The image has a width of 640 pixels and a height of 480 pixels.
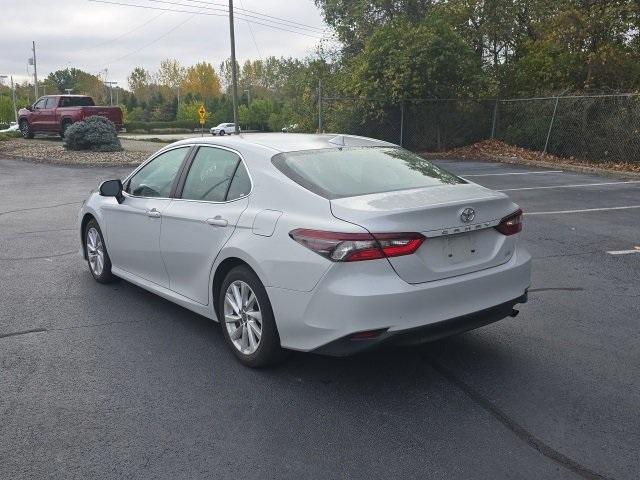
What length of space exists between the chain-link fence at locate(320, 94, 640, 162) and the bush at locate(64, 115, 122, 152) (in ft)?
24.3

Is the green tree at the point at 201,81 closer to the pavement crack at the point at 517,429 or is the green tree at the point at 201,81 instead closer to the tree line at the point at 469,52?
the tree line at the point at 469,52

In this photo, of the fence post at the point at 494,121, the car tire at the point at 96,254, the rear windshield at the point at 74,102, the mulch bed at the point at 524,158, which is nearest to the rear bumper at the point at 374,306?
the car tire at the point at 96,254

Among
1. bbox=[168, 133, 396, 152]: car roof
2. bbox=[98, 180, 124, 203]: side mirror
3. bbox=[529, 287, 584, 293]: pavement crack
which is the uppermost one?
bbox=[168, 133, 396, 152]: car roof

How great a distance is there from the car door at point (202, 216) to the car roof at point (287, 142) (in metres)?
0.09

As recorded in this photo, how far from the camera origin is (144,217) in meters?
5.27

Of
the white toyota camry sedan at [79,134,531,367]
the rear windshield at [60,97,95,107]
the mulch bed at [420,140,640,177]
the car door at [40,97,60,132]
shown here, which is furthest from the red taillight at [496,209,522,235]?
the car door at [40,97,60,132]

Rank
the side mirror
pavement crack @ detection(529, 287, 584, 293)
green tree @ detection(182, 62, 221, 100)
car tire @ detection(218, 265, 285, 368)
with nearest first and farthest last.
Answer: car tire @ detection(218, 265, 285, 368) < the side mirror < pavement crack @ detection(529, 287, 584, 293) < green tree @ detection(182, 62, 221, 100)

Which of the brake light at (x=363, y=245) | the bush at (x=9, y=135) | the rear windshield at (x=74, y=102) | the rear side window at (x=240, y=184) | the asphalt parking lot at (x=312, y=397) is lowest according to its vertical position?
the asphalt parking lot at (x=312, y=397)

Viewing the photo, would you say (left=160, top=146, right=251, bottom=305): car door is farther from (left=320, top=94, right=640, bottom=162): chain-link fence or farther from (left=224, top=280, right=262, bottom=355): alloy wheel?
(left=320, top=94, right=640, bottom=162): chain-link fence

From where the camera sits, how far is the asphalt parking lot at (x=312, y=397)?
3.09 meters

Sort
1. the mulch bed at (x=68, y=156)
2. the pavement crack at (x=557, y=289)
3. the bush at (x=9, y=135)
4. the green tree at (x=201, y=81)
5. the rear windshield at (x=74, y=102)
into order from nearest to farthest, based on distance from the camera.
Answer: the pavement crack at (x=557, y=289) → the mulch bed at (x=68, y=156) → the rear windshield at (x=74, y=102) → the bush at (x=9, y=135) → the green tree at (x=201, y=81)

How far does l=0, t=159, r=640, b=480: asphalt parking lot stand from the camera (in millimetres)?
3088

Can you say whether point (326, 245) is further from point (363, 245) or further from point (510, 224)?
point (510, 224)

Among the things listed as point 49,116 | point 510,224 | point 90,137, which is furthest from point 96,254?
point 49,116
